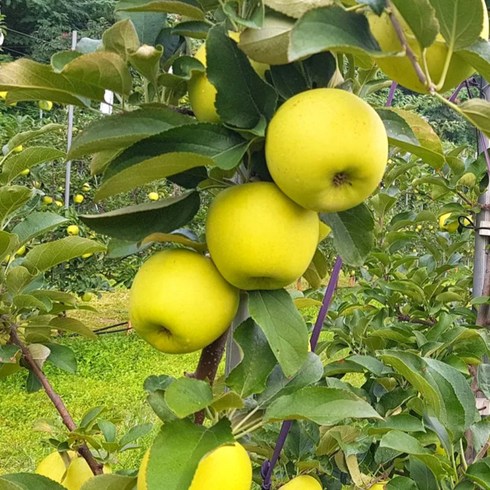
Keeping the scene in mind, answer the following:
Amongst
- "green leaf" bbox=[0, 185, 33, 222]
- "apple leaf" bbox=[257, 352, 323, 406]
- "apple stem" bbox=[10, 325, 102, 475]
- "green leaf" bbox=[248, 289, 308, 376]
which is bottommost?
"apple stem" bbox=[10, 325, 102, 475]

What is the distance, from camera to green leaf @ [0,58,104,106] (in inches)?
19.1

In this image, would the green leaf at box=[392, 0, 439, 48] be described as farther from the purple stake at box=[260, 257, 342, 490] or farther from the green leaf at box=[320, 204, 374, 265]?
the purple stake at box=[260, 257, 342, 490]

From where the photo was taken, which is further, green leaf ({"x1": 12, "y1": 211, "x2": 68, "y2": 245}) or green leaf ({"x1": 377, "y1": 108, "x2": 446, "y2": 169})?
green leaf ({"x1": 12, "y1": 211, "x2": 68, "y2": 245})

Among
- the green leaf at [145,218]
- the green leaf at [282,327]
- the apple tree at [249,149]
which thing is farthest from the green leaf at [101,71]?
the green leaf at [282,327]

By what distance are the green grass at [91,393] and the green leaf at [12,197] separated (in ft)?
4.85

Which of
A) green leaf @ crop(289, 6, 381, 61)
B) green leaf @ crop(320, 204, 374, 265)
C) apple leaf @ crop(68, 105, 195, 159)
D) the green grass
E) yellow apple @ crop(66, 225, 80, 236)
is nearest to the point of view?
green leaf @ crop(289, 6, 381, 61)

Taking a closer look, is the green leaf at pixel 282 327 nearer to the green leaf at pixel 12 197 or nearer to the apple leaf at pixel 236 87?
the apple leaf at pixel 236 87

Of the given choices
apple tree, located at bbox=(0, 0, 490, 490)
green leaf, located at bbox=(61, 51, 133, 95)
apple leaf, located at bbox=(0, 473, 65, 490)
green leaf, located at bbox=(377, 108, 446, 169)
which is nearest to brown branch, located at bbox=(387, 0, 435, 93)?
apple tree, located at bbox=(0, 0, 490, 490)

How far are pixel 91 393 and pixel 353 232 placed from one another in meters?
3.29

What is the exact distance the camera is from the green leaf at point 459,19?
42cm

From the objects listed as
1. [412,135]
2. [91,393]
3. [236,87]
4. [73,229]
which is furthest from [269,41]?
[91,393]

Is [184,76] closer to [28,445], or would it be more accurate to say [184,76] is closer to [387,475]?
[387,475]

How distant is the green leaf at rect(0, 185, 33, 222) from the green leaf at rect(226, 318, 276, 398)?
0.40m

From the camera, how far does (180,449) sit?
18.9 inches
